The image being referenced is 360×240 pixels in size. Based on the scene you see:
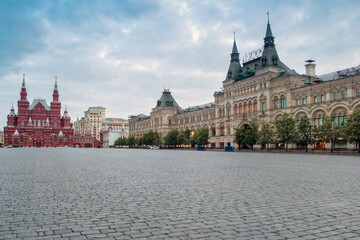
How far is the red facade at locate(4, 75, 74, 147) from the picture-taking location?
134m

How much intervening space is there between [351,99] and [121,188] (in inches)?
1839

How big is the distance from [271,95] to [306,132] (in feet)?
51.9

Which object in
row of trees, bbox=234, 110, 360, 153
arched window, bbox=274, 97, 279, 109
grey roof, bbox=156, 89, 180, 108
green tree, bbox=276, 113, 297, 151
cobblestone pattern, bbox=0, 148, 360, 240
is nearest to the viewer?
cobblestone pattern, bbox=0, 148, 360, 240

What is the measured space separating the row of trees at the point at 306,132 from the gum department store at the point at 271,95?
265 centimetres

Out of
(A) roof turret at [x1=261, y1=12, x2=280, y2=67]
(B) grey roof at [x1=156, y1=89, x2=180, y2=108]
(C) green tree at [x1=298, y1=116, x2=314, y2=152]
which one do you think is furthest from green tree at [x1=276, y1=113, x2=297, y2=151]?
(B) grey roof at [x1=156, y1=89, x2=180, y2=108]

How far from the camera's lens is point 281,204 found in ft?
25.3

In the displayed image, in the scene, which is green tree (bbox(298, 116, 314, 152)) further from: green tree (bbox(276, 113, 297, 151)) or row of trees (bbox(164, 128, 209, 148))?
row of trees (bbox(164, 128, 209, 148))

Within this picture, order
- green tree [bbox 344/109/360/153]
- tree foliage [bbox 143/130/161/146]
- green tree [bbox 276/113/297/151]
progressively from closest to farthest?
green tree [bbox 344/109/360/153] < green tree [bbox 276/113/297/151] < tree foliage [bbox 143/130/161/146]

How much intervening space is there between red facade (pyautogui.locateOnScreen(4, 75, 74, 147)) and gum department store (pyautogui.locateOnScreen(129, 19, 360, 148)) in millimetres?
74052

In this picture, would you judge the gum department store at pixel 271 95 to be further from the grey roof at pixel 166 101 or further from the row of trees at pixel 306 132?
the grey roof at pixel 166 101

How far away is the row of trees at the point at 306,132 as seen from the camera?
39.9 meters

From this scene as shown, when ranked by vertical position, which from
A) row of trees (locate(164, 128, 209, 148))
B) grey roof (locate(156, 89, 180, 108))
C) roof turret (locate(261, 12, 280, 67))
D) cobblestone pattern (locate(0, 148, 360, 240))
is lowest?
cobblestone pattern (locate(0, 148, 360, 240))

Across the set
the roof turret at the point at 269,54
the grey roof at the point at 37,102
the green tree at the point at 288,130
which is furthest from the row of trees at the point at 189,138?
the grey roof at the point at 37,102

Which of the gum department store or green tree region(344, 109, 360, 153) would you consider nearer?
green tree region(344, 109, 360, 153)
